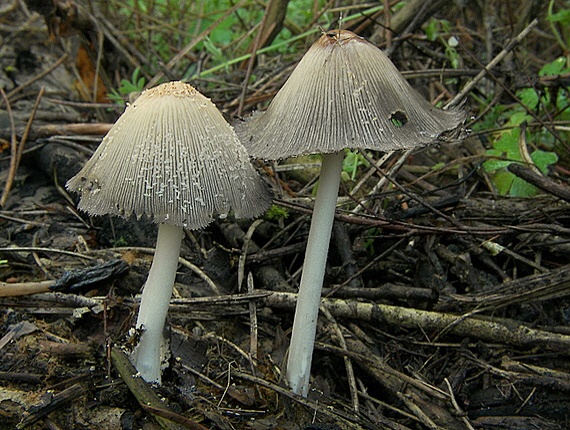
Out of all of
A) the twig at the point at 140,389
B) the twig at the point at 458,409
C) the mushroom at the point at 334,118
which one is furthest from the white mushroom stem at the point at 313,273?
the twig at the point at 458,409

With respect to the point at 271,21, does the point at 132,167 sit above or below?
below

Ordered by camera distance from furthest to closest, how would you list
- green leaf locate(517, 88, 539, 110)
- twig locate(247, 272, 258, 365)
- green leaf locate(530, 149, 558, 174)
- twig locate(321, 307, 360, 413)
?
1. green leaf locate(517, 88, 539, 110)
2. green leaf locate(530, 149, 558, 174)
3. twig locate(247, 272, 258, 365)
4. twig locate(321, 307, 360, 413)

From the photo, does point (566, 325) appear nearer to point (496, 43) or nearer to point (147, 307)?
point (147, 307)

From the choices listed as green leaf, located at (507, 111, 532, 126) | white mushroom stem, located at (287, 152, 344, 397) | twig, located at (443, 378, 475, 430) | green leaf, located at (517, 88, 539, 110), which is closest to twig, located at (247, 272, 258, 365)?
white mushroom stem, located at (287, 152, 344, 397)

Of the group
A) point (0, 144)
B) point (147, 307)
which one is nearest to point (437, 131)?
point (147, 307)

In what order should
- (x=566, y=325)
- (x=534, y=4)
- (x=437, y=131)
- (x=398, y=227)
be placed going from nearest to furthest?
1. (x=437, y=131)
2. (x=566, y=325)
3. (x=398, y=227)
4. (x=534, y=4)

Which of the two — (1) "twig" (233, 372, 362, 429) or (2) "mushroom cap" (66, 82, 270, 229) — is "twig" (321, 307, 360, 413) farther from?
(2) "mushroom cap" (66, 82, 270, 229)

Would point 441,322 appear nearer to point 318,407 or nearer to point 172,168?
point 318,407

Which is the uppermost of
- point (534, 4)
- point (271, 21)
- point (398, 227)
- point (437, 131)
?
point (534, 4)
